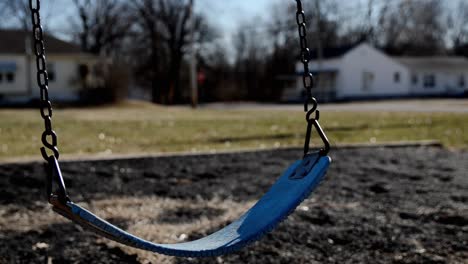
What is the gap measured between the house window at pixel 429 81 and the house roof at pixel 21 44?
25624 mm

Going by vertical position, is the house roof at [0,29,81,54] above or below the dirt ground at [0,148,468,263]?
above

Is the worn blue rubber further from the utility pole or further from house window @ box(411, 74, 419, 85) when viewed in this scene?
house window @ box(411, 74, 419, 85)

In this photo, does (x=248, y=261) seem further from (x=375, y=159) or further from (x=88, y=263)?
(x=375, y=159)

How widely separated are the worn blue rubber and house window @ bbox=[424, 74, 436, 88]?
1696 inches

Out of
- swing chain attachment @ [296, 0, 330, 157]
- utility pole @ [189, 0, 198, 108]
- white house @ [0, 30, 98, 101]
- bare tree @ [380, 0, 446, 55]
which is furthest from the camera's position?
bare tree @ [380, 0, 446, 55]

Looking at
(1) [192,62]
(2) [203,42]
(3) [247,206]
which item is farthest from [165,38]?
(3) [247,206]

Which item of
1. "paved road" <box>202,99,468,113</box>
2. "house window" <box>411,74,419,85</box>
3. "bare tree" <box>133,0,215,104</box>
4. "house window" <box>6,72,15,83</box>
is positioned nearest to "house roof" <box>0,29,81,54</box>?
"house window" <box>6,72,15,83</box>

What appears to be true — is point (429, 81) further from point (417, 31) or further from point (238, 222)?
point (238, 222)

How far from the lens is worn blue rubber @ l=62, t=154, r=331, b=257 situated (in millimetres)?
1631

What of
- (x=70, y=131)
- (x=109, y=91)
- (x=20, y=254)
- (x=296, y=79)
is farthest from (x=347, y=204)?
(x=296, y=79)

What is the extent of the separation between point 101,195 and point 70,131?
18.8 ft

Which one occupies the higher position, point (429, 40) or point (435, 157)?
point (429, 40)

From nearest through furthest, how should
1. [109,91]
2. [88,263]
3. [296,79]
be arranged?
[88,263], [109,91], [296,79]

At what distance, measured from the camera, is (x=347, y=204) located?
11.2ft
